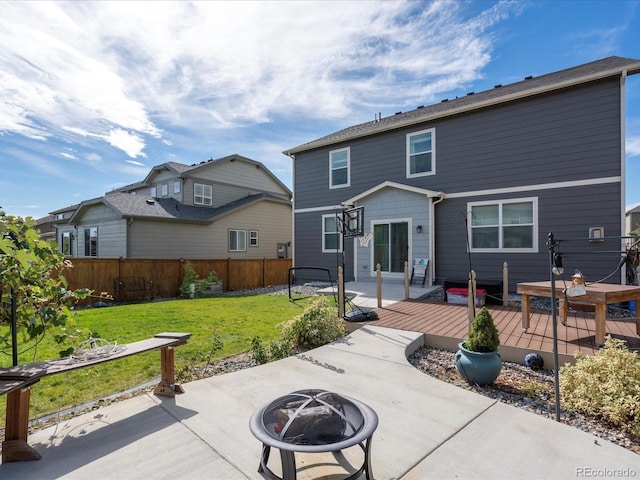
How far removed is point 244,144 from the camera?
62.2 ft

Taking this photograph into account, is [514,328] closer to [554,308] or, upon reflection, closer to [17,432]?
[554,308]

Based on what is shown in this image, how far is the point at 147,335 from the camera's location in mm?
6180

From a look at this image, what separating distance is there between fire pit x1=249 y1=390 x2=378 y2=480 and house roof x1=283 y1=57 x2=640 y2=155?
34.2 ft

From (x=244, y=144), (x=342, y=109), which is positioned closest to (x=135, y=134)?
(x=244, y=144)

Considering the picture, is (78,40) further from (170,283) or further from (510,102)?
(510,102)

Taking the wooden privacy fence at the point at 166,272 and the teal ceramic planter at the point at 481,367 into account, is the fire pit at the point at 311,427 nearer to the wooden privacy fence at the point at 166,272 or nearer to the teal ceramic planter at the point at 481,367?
the teal ceramic planter at the point at 481,367

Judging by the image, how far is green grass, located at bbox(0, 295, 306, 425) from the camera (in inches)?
143

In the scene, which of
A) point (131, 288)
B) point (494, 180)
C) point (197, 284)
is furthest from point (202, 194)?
point (494, 180)

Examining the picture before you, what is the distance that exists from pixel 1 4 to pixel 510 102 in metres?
11.6

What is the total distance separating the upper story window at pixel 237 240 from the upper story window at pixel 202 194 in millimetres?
2667

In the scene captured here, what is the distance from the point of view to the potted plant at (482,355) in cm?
355

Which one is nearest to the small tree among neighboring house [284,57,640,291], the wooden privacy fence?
neighboring house [284,57,640,291]

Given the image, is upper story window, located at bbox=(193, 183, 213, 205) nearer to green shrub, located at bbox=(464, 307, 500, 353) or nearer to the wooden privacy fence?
the wooden privacy fence

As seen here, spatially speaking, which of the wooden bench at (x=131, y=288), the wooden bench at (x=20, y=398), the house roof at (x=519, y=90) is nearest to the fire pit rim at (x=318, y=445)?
the wooden bench at (x=20, y=398)
